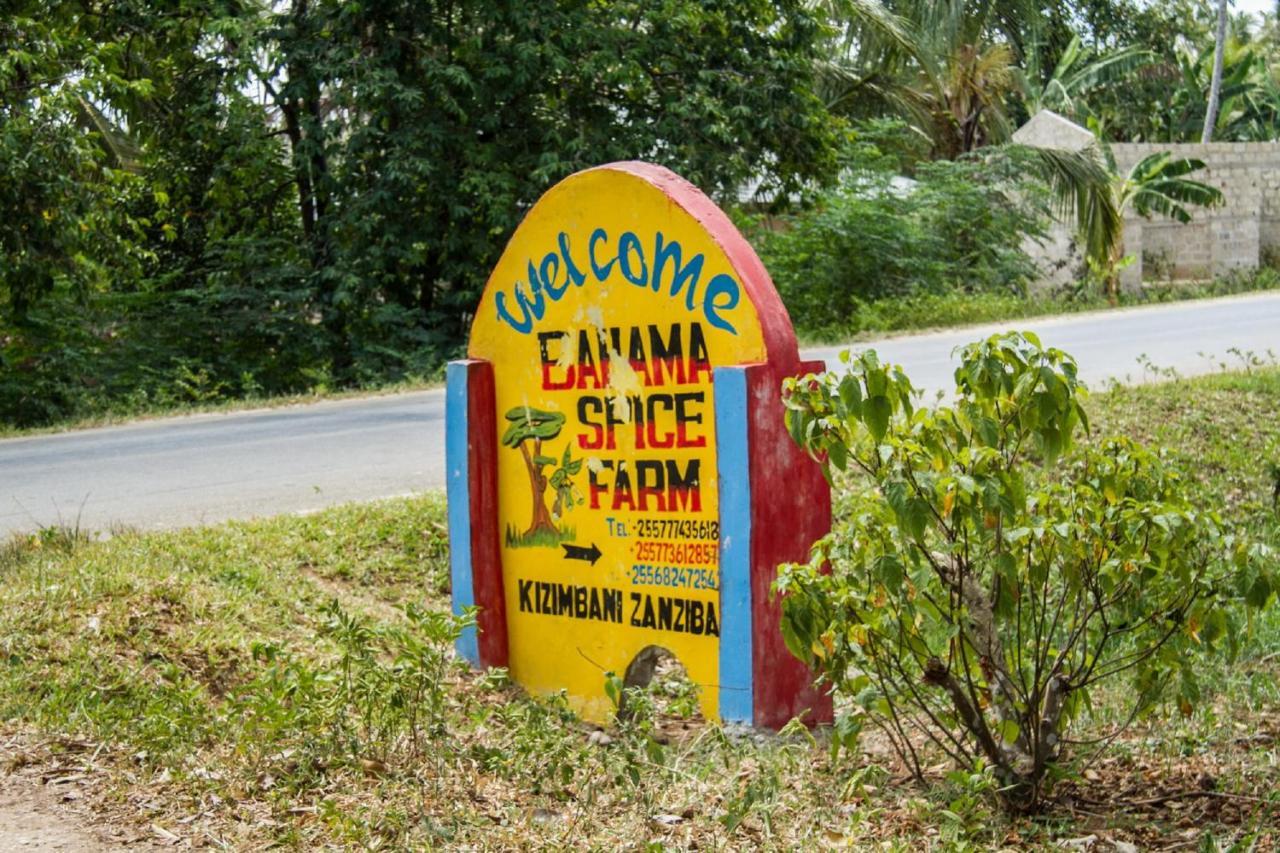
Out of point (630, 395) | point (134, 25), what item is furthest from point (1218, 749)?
point (134, 25)

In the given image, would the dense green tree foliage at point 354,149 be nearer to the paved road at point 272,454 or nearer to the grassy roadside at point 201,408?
the grassy roadside at point 201,408

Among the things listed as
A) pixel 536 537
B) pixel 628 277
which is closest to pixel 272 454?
pixel 536 537

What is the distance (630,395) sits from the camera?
4930 millimetres

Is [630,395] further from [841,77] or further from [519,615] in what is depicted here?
[841,77]

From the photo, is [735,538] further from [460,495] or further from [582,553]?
[460,495]

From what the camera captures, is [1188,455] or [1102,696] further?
[1188,455]

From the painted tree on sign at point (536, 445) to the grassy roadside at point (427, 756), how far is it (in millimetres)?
602

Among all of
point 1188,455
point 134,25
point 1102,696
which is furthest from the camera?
point 134,25

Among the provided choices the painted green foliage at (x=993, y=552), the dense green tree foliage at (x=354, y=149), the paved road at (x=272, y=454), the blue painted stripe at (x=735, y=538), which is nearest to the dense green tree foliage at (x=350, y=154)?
the dense green tree foliage at (x=354, y=149)

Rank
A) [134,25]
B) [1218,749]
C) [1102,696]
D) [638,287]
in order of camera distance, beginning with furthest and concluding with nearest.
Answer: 1. [134,25]
2. [1102,696]
3. [638,287]
4. [1218,749]

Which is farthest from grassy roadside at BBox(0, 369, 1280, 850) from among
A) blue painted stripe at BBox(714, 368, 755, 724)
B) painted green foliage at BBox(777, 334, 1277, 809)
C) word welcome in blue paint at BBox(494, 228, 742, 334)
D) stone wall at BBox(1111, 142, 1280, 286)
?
stone wall at BBox(1111, 142, 1280, 286)

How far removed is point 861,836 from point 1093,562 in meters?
0.89

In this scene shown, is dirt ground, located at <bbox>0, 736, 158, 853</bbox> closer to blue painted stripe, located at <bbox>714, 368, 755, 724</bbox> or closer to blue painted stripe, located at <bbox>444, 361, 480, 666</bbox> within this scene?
blue painted stripe, located at <bbox>444, 361, 480, 666</bbox>

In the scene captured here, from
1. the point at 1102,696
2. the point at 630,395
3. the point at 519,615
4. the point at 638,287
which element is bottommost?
the point at 1102,696
